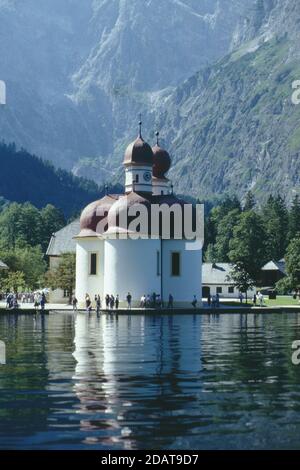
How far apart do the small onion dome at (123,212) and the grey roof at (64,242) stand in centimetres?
2907

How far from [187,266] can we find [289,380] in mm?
61383

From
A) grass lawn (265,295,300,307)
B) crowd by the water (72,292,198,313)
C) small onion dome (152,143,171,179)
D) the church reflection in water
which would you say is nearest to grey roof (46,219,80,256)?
small onion dome (152,143,171,179)

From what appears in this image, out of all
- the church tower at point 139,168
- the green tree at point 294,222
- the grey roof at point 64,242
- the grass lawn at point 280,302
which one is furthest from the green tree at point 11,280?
the green tree at point 294,222

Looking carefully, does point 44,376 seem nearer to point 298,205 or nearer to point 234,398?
point 234,398

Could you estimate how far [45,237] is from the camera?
187000mm

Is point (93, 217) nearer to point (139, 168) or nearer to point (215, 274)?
point (139, 168)

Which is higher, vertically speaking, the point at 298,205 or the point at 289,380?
the point at 298,205

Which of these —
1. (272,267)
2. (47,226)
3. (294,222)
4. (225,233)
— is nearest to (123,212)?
(272,267)

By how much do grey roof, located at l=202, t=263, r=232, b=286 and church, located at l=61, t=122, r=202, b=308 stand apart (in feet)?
174

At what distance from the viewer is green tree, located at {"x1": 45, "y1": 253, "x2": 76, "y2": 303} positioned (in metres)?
101

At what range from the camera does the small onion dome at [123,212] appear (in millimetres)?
83375

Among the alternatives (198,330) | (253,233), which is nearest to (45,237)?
(253,233)
